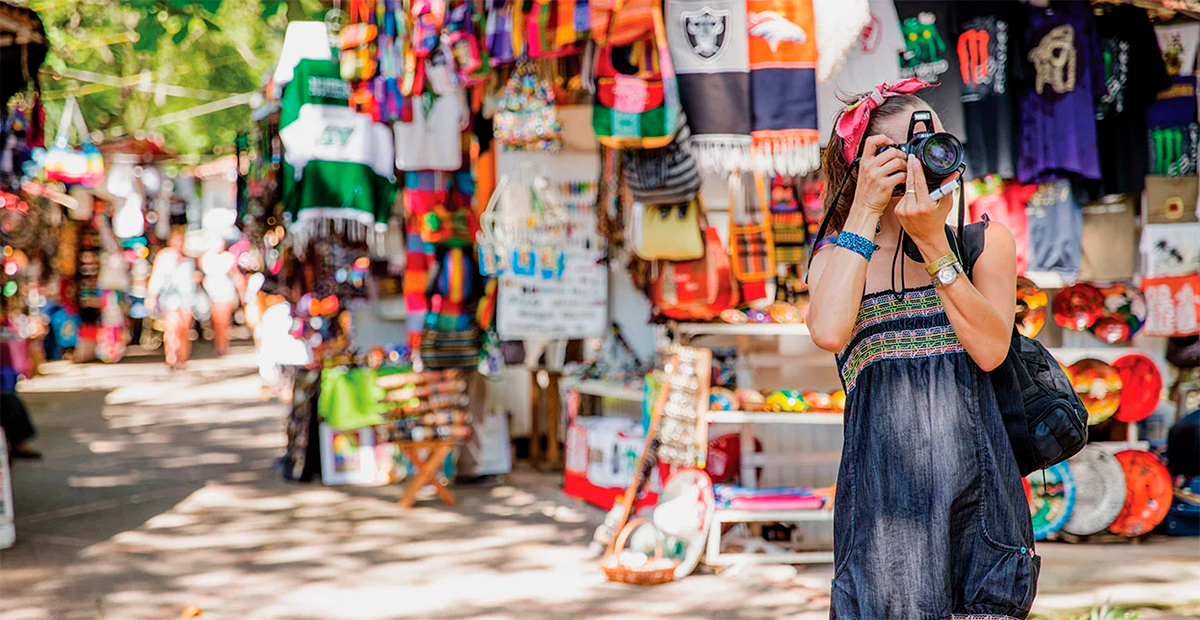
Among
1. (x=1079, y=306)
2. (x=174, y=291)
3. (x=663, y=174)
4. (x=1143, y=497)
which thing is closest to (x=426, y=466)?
(x=663, y=174)

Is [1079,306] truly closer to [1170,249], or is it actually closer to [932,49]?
[1170,249]

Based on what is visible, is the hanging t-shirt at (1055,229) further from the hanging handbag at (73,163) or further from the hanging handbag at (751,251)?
the hanging handbag at (73,163)

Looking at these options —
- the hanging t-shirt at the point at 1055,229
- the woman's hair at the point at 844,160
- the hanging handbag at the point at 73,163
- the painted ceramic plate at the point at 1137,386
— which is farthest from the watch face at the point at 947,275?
the hanging handbag at the point at 73,163

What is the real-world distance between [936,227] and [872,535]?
0.56 metres

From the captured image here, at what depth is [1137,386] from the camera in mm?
5402

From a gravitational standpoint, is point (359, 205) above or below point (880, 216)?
above

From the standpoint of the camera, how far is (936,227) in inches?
71.8

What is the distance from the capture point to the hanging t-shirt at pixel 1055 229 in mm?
5145

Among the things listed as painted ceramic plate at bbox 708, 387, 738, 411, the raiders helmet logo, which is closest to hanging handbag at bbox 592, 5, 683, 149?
the raiders helmet logo

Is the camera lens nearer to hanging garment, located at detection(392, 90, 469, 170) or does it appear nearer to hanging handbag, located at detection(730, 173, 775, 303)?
hanging handbag, located at detection(730, 173, 775, 303)

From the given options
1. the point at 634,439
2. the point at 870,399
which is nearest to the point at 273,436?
the point at 634,439

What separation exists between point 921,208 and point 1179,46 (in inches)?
161

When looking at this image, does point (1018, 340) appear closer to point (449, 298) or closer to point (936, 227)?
point (936, 227)

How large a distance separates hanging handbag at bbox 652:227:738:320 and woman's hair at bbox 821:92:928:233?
8.62ft
